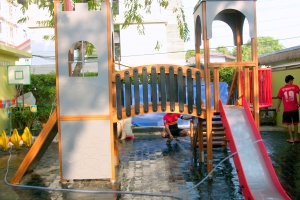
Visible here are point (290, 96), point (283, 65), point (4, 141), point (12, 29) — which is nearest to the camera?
point (4, 141)

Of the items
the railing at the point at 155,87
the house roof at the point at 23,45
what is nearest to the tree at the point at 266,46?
the house roof at the point at 23,45

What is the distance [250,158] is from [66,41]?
4038 mm

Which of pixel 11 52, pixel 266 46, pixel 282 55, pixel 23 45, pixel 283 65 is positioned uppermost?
pixel 266 46

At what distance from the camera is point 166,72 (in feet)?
24.0

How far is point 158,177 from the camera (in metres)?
7.30

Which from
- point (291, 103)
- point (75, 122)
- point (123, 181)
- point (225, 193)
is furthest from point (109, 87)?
point (291, 103)

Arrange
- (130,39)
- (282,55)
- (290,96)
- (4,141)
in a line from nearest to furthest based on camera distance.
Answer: (4,141) → (290,96) → (282,55) → (130,39)

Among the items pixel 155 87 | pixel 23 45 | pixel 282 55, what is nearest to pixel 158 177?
pixel 155 87

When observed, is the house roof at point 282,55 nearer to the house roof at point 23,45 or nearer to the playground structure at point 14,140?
the playground structure at point 14,140

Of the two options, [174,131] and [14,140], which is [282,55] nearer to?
[174,131]

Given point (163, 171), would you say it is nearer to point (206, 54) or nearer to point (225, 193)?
point (225, 193)

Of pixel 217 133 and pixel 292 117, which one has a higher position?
pixel 292 117

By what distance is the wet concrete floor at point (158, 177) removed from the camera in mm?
6202

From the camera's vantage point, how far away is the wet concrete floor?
6.20m
